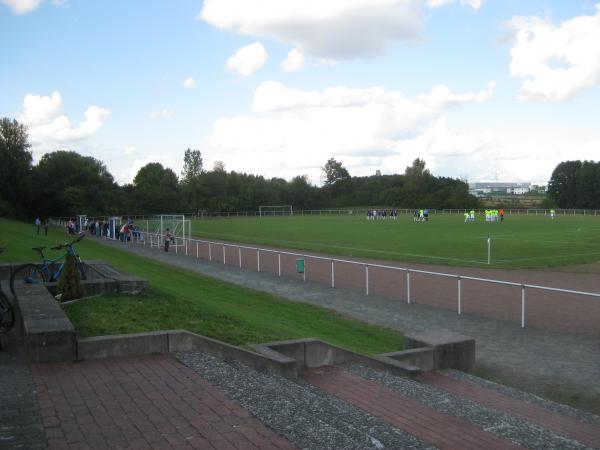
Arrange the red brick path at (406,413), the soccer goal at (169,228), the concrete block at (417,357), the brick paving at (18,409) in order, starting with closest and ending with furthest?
the brick paving at (18,409), the red brick path at (406,413), the concrete block at (417,357), the soccer goal at (169,228)

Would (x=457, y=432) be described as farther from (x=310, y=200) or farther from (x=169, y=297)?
(x=310, y=200)

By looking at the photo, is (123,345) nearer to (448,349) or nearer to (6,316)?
(6,316)

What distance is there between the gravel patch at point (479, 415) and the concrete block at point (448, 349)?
1608 millimetres

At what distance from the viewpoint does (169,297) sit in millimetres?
10766

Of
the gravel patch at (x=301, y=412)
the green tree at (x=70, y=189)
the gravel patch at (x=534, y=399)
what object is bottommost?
the gravel patch at (x=534, y=399)

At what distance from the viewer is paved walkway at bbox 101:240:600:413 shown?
8914 millimetres

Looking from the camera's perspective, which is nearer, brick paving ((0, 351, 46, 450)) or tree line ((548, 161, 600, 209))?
brick paving ((0, 351, 46, 450))

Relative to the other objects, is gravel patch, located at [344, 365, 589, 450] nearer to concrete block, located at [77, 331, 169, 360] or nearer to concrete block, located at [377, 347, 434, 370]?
concrete block, located at [377, 347, 434, 370]

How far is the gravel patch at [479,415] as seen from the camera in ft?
16.8

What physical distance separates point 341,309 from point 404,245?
20953 millimetres

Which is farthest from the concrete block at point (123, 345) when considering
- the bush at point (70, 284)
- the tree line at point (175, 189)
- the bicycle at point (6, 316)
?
the tree line at point (175, 189)

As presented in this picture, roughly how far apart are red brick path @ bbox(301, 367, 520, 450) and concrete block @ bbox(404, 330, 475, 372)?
7.06 feet

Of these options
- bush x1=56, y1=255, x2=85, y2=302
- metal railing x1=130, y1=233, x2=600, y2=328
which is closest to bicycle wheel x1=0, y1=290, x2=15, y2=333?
bush x1=56, y1=255, x2=85, y2=302

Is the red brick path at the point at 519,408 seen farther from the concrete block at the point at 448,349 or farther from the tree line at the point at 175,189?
the tree line at the point at 175,189
